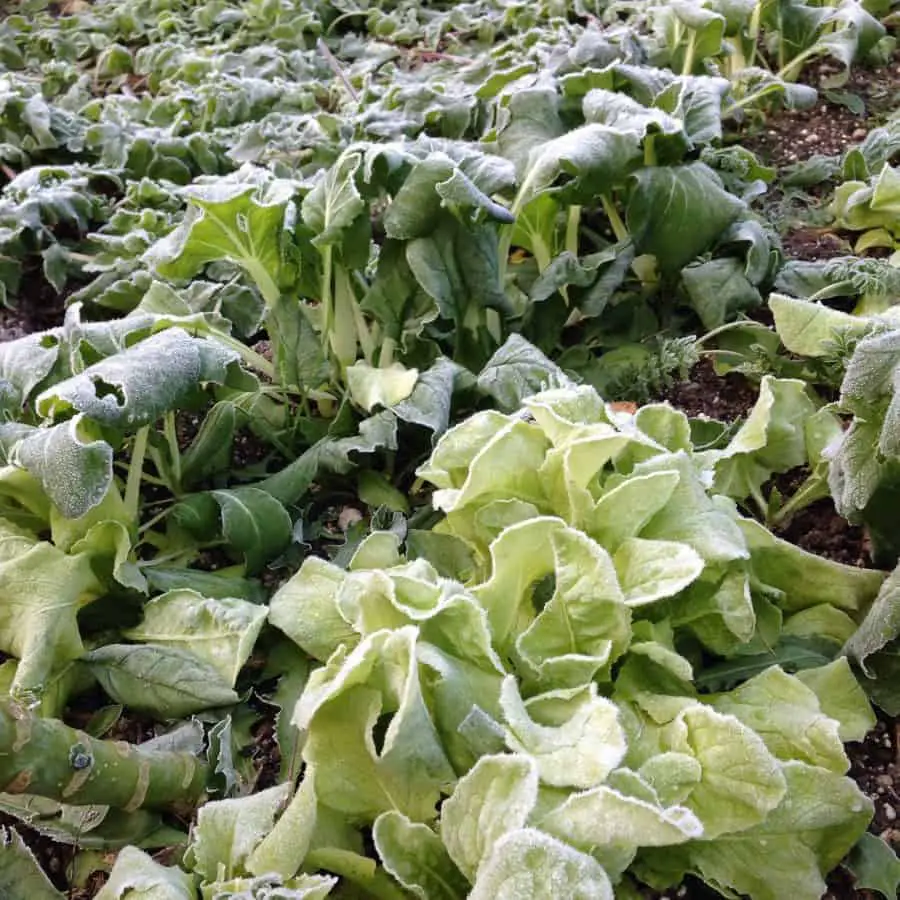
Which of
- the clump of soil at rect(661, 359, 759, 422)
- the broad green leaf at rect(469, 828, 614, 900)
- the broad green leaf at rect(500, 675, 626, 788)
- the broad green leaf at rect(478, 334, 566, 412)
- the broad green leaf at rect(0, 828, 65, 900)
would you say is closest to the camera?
the broad green leaf at rect(469, 828, 614, 900)

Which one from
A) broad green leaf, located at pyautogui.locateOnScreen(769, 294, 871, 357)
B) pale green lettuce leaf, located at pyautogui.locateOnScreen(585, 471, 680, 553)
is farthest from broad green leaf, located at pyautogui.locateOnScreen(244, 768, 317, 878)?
broad green leaf, located at pyautogui.locateOnScreen(769, 294, 871, 357)

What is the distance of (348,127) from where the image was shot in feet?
8.33

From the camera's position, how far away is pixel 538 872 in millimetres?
817

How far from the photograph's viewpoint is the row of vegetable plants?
39.9 inches

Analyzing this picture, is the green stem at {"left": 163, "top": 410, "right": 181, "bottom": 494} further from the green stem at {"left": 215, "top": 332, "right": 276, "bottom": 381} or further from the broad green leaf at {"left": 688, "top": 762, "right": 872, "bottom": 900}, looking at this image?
the broad green leaf at {"left": 688, "top": 762, "right": 872, "bottom": 900}

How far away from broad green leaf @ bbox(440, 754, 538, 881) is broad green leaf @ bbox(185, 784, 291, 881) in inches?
8.4

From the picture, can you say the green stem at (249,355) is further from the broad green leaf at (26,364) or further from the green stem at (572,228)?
the green stem at (572,228)

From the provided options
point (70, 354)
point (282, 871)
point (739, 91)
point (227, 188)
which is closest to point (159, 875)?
point (282, 871)

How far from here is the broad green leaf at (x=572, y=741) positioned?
0.93 metres

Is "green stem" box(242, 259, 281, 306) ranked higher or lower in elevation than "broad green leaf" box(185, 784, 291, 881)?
higher

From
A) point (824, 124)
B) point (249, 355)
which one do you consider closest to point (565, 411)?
point (249, 355)

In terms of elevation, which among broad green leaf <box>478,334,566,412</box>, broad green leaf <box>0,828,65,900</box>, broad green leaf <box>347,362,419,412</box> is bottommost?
broad green leaf <box>0,828,65,900</box>

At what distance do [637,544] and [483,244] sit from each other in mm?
765

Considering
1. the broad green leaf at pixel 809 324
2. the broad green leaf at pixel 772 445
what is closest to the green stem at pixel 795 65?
the broad green leaf at pixel 809 324
